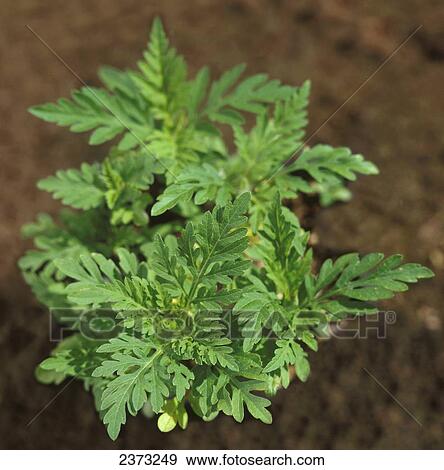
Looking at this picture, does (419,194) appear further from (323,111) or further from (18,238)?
(18,238)

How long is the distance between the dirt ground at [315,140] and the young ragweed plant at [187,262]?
572 mm

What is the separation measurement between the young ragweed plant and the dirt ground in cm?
57

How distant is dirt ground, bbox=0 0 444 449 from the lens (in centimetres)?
271

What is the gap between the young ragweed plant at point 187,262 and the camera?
1.82m

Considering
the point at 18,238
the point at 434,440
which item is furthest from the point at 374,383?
the point at 18,238
